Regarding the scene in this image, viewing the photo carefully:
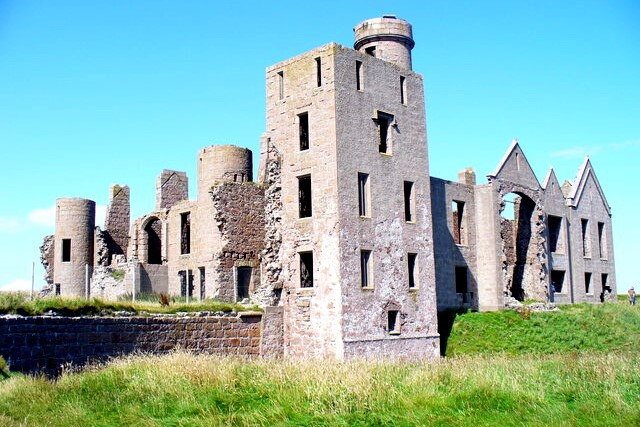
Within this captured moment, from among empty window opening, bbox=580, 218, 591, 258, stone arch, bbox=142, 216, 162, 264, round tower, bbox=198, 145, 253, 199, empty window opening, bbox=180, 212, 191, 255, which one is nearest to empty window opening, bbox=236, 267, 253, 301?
round tower, bbox=198, 145, 253, 199

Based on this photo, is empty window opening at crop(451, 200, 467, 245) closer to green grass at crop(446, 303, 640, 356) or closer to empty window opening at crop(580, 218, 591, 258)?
green grass at crop(446, 303, 640, 356)

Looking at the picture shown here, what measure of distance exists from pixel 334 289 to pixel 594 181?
23.3m

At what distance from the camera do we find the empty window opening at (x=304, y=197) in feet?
78.5

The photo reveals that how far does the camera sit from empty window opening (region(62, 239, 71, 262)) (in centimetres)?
3441

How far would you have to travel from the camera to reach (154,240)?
36.1m

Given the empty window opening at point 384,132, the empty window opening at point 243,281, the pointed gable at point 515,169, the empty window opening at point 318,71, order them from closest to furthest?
1. the empty window opening at point 318,71
2. the empty window opening at point 384,132
3. the empty window opening at point 243,281
4. the pointed gable at point 515,169

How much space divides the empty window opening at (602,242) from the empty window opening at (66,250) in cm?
2775

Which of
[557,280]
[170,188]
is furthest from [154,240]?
[557,280]

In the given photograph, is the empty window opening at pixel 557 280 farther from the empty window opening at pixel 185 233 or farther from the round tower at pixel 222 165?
the empty window opening at pixel 185 233

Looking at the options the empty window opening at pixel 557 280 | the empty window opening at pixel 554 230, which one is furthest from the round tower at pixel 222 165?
the empty window opening at pixel 557 280

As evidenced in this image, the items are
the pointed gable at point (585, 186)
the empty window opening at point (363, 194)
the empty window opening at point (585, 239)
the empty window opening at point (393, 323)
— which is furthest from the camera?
the empty window opening at point (585, 239)

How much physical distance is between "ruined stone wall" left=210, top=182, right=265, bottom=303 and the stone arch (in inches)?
371

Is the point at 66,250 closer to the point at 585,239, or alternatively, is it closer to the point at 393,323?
the point at 393,323

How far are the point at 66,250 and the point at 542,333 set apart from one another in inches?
878
